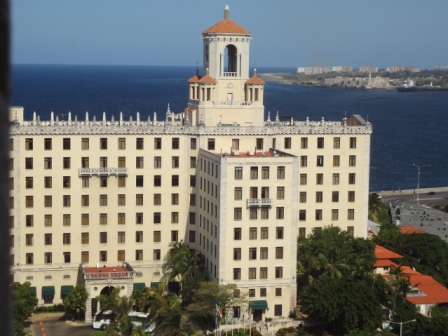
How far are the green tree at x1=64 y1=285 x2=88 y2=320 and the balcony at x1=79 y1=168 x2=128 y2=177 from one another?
35.1 ft

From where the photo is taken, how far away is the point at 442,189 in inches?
6688

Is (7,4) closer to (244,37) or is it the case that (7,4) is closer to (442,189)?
(244,37)

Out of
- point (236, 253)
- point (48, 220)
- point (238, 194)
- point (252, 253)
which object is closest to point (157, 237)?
point (48, 220)

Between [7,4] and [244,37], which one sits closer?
[7,4]

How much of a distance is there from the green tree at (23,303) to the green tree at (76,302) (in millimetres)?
2870

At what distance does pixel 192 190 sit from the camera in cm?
8394

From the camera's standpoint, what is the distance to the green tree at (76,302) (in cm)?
7469

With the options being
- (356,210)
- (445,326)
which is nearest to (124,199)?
(356,210)

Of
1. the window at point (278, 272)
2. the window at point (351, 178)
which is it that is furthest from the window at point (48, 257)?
the window at point (351, 178)

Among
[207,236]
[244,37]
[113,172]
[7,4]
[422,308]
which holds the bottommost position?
[422,308]

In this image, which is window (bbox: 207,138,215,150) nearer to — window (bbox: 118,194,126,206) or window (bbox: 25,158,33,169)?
window (bbox: 118,194,126,206)

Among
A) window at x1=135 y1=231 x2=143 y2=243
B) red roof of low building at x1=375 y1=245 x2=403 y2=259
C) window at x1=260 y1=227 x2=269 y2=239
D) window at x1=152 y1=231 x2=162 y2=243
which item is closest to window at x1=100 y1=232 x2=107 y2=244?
window at x1=135 y1=231 x2=143 y2=243

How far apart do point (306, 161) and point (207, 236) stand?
13.6m

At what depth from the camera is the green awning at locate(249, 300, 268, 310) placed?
75.5 meters
